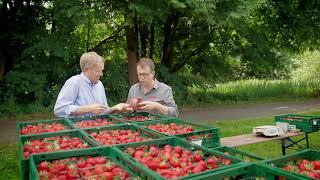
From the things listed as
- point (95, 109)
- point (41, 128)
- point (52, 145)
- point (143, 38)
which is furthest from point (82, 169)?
point (143, 38)

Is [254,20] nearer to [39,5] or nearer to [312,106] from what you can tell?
[312,106]

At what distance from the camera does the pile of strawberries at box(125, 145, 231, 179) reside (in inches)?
94.0

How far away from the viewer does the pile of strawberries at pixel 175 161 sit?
7.84ft

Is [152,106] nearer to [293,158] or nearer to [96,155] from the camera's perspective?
[96,155]

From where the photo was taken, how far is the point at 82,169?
2.56 meters

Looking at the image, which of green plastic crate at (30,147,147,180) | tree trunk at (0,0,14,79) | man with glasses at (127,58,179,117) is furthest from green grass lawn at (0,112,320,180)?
tree trunk at (0,0,14,79)

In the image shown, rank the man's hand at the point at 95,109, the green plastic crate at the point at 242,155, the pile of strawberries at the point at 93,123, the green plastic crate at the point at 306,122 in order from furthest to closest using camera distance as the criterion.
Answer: the green plastic crate at the point at 306,122, the man's hand at the point at 95,109, the pile of strawberries at the point at 93,123, the green plastic crate at the point at 242,155

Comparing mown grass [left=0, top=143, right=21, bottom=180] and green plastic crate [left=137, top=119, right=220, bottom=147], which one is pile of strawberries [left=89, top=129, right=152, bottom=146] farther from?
mown grass [left=0, top=143, right=21, bottom=180]

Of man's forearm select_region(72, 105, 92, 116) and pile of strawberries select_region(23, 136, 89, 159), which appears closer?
pile of strawberries select_region(23, 136, 89, 159)

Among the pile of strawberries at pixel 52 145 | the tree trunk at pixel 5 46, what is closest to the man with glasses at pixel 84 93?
the pile of strawberries at pixel 52 145

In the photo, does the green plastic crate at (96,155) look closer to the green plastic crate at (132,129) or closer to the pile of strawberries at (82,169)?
Result: the pile of strawberries at (82,169)

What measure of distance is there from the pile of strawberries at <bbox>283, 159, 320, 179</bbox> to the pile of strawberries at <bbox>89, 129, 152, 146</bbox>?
1.37 m

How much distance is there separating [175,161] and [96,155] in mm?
650

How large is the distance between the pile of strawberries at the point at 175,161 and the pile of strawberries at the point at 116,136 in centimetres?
33
